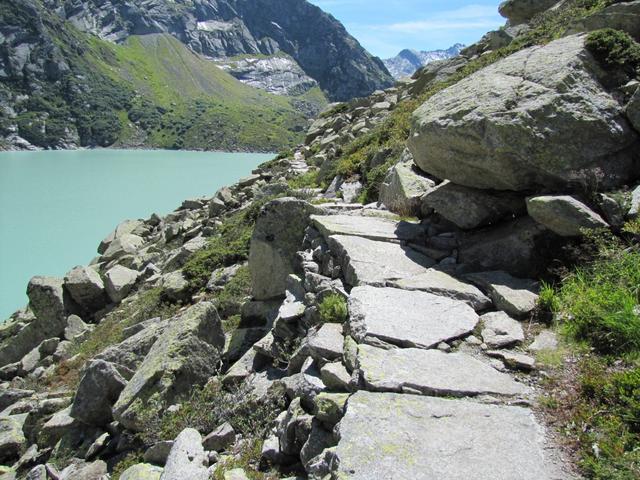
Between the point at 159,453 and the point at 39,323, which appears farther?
the point at 39,323

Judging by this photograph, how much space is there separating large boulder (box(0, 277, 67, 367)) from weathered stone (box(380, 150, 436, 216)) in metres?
13.5

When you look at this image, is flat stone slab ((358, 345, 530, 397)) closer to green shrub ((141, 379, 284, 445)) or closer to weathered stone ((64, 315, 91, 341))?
green shrub ((141, 379, 284, 445))

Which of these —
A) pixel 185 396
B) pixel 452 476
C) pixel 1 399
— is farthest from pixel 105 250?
pixel 452 476

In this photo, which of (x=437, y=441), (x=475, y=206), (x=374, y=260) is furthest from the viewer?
(x=475, y=206)

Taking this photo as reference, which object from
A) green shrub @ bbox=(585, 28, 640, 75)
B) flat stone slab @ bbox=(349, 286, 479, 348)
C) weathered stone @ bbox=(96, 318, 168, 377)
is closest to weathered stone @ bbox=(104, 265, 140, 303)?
weathered stone @ bbox=(96, 318, 168, 377)

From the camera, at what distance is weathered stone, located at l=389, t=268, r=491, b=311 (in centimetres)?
626

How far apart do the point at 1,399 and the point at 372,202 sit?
10959 millimetres

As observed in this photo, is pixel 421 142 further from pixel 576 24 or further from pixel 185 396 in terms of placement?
pixel 185 396

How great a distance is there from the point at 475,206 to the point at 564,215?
156 centimetres

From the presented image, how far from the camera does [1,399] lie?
40.2 ft

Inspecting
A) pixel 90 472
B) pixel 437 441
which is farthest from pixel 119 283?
pixel 437 441

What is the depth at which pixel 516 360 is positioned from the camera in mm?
4926

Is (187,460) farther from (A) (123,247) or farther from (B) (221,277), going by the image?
(A) (123,247)

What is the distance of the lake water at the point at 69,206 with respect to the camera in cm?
2839
